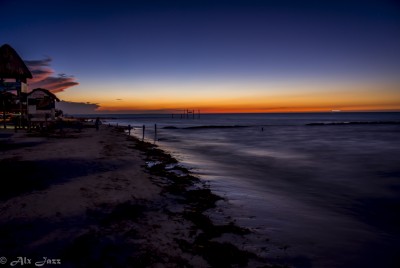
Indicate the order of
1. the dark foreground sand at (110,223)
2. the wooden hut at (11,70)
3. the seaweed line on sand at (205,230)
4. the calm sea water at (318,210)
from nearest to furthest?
the dark foreground sand at (110,223), the seaweed line on sand at (205,230), the calm sea water at (318,210), the wooden hut at (11,70)

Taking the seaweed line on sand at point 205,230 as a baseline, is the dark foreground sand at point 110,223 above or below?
above

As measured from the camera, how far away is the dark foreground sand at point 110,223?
5059 millimetres

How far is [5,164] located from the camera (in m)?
11.5

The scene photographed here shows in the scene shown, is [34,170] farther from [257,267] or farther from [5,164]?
[257,267]

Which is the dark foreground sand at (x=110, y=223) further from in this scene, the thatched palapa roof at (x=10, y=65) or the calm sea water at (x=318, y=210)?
the thatched palapa roof at (x=10, y=65)

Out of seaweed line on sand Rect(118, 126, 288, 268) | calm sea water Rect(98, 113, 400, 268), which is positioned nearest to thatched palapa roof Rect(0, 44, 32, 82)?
calm sea water Rect(98, 113, 400, 268)

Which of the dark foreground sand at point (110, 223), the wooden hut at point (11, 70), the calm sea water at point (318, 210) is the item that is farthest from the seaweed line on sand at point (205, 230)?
the wooden hut at point (11, 70)

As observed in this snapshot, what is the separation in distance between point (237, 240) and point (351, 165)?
17.7 metres

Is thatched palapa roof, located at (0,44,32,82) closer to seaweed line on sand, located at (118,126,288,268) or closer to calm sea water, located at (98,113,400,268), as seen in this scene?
calm sea water, located at (98,113,400,268)

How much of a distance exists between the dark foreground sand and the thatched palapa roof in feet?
61.9

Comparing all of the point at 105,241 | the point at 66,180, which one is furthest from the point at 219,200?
the point at 66,180

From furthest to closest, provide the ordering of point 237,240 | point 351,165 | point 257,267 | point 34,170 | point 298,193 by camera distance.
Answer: point 351,165, point 298,193, point 34,170, point 237,240, point 257,267

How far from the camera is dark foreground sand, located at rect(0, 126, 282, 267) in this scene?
199 inches

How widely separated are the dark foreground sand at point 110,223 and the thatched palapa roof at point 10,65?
18878 mm
